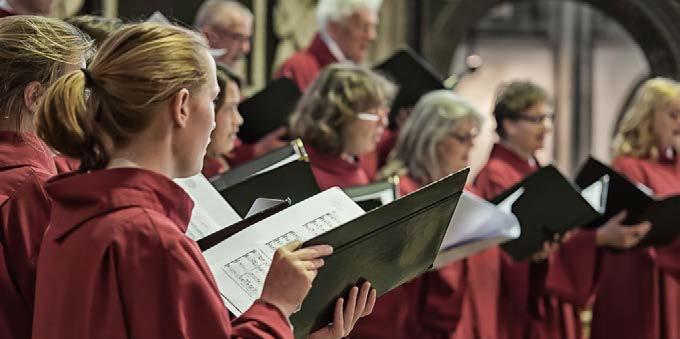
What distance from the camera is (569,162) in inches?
455

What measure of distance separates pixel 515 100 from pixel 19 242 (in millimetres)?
3581

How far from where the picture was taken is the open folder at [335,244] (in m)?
2.20

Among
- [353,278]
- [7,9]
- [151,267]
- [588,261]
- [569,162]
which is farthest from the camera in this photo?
[569,162]

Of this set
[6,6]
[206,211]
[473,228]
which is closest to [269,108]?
[473,228]

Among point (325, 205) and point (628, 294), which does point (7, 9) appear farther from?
point (628, 294)

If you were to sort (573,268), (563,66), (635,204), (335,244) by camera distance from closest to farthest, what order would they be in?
(335,244) → (635,204) → (573,268) → (563,66)

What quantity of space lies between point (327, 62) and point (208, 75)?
3741 millimetres

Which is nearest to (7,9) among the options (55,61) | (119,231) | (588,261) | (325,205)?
(55,61)

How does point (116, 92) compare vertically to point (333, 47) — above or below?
above

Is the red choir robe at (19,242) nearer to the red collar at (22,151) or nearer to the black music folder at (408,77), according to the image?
the red collar at (22,151)

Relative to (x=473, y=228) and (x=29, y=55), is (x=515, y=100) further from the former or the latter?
(x=29, y=55)

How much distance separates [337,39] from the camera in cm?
584

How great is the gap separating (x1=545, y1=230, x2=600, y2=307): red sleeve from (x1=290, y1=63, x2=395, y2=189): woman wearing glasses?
3.86 ft

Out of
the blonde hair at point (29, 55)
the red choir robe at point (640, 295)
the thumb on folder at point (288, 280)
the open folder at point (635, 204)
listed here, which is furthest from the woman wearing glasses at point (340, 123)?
the thumb on folder at point (288, 280)
